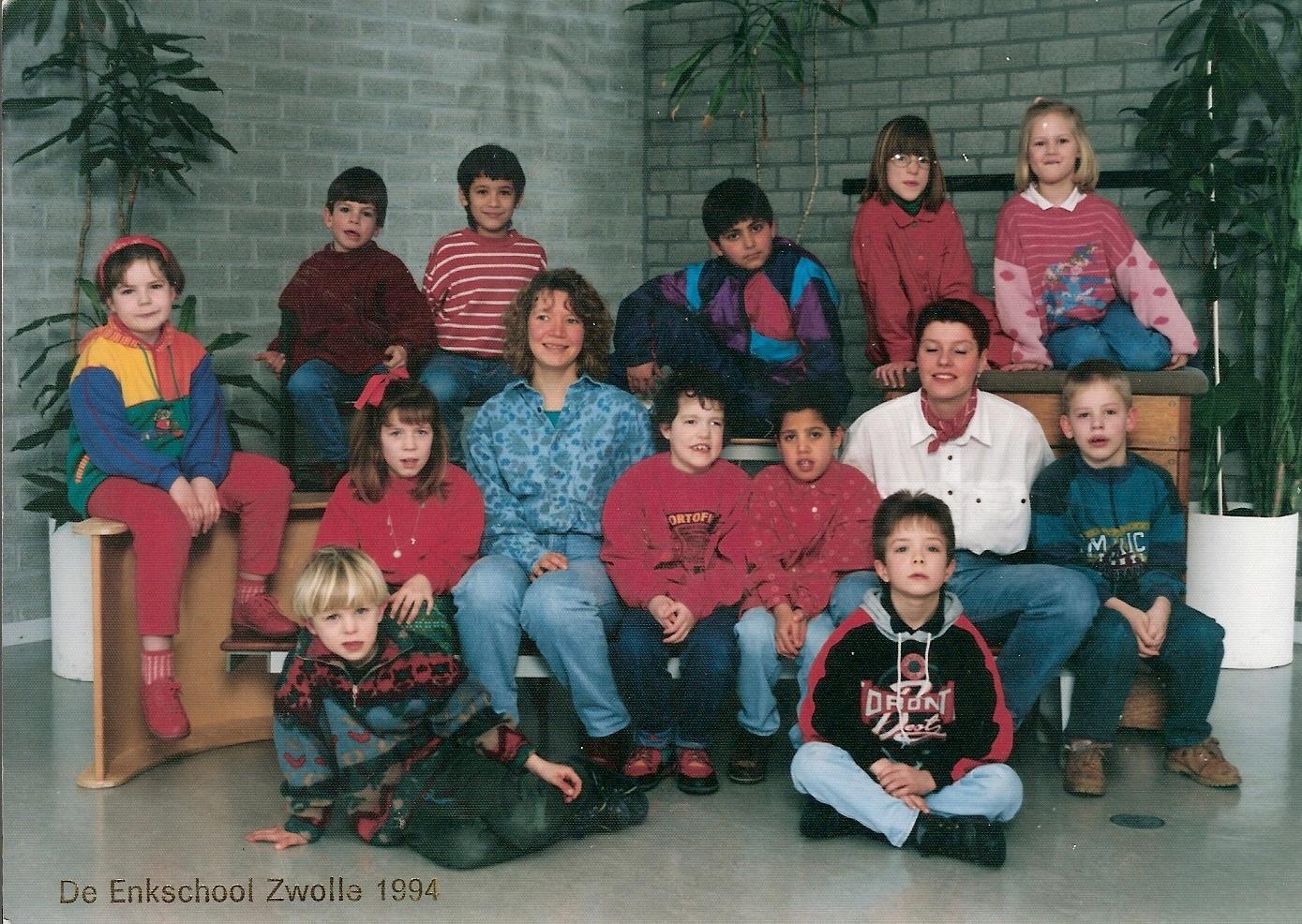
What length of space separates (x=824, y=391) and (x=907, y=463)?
271 millimetres

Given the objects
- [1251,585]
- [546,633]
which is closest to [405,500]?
[546,633]

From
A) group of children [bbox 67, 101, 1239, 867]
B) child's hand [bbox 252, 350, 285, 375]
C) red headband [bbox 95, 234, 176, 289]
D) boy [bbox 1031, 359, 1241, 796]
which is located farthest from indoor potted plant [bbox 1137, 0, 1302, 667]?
red headband [bbox 95, 234, 176, 289]

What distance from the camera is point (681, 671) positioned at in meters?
3.10

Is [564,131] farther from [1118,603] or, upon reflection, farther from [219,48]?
[1118,603]

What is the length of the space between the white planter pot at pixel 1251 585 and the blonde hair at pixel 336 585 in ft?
9.09

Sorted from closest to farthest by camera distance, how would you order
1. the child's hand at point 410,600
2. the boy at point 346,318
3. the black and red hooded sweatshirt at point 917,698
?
the black and red hooded sweatshirt at point 917,698, the child's hand at point 410,600, the boy at point 346,318

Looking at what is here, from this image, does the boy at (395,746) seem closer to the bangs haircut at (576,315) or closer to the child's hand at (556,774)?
the child's hand at (556,774)

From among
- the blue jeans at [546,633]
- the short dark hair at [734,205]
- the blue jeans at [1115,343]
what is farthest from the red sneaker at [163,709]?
the blue jeans at [1115,343]

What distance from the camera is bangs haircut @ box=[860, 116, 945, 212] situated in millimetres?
3963

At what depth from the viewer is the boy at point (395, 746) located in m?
2.67

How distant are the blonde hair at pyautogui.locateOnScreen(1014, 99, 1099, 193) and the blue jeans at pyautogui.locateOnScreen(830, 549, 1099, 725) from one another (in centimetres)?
132

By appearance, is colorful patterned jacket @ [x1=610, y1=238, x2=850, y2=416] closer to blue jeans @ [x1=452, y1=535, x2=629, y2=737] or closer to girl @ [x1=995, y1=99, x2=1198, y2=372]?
girl @ [x1=995, y1=99, x2=1198, y2=372]

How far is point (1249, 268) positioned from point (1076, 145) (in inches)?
37.8

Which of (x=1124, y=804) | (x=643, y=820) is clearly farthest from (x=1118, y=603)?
(x=643, y=820)
